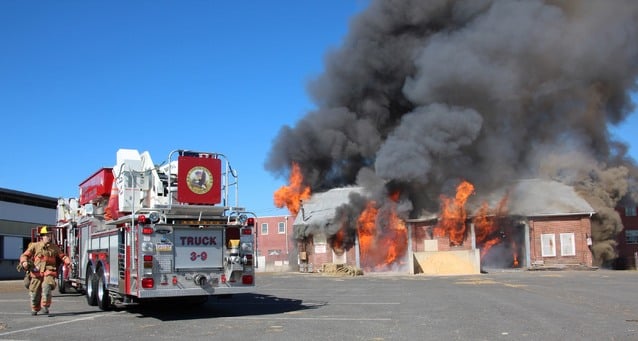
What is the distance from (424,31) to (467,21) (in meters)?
2.76

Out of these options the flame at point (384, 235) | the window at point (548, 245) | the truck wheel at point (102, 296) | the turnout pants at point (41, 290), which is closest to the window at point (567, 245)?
the window at point (548, 245)

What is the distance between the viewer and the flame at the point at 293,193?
37844mm

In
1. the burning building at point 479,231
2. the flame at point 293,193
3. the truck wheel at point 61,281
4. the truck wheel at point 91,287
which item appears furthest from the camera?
the flame at point 293,193

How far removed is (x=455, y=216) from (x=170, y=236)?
76.9 ft

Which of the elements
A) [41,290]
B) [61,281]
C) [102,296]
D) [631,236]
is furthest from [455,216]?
[41,290]

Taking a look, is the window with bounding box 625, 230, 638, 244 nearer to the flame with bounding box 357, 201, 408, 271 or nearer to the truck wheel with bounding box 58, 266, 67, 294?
the flame with bounding box 357, 201, 408, 271

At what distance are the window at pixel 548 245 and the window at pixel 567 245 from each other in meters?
0.41

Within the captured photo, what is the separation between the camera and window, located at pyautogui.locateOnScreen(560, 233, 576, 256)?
107 ft

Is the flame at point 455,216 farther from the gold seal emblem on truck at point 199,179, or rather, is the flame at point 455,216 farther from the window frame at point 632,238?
the gold seal emblem on truck at point 199,179

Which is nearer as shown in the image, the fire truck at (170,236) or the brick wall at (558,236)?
the fire truck at (170,236)

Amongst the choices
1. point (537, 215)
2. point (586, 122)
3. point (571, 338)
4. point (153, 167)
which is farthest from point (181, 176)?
point (586, 122)

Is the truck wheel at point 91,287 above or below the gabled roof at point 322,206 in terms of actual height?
below

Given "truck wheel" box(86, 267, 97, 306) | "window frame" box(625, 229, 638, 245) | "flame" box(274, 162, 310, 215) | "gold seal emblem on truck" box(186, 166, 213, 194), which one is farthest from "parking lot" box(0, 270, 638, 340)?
"window frame" box(625, 229, 638, 245)

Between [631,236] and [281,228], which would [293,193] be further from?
[631,236]
